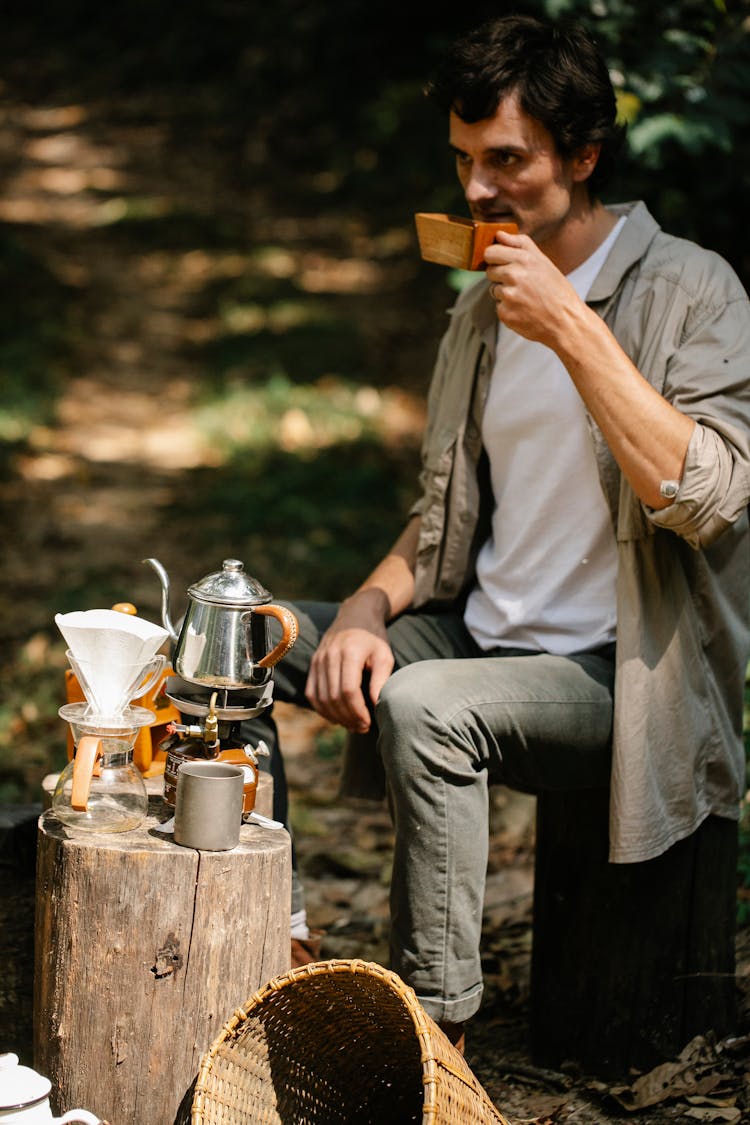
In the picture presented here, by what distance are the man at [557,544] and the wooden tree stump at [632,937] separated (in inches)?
6.2

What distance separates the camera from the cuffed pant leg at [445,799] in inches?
105

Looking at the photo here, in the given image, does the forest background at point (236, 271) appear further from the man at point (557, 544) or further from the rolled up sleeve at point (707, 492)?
the rolled up sleeve at point (707, 492)

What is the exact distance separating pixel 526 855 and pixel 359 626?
1.62 m

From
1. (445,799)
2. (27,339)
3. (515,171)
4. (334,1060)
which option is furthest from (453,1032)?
(27,339)

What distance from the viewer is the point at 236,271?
13430 millimetres

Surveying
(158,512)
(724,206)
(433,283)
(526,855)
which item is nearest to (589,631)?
(526,855)

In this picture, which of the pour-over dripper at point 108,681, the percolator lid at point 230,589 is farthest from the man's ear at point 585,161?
the pour-over dripper at point 108,681

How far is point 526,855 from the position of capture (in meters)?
4.45

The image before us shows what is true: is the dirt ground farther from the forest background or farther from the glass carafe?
the glass carafe

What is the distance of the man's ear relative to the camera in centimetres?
312

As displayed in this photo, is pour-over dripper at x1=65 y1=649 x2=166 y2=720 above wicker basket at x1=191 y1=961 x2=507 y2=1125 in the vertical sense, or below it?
above

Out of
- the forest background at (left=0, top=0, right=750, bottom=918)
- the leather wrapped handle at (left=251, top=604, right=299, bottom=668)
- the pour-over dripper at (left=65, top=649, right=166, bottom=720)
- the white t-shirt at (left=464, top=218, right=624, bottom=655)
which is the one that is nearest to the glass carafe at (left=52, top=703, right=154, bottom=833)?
the pour-over dripper at (left=65, top=649, right=166, bottom=720)

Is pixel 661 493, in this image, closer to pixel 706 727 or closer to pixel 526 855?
pixel 706 727

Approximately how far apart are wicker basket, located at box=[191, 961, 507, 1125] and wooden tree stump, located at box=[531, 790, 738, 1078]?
23.3 inches
